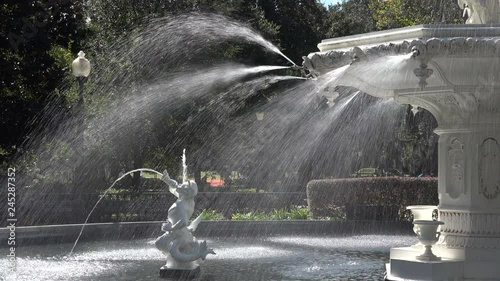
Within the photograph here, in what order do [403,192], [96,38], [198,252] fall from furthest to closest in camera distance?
[96,38]
[403,192]
[198,252]

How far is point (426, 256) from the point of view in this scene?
9172 millimetres

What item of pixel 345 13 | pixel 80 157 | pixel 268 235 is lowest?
pixel 268 235

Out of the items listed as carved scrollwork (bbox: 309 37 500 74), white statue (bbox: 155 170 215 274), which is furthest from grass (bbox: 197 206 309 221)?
carved scrollwork (bbox: 309 37 500 74)

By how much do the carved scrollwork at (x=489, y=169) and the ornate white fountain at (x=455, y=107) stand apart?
0.5 inches

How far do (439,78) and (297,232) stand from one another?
9564 mm

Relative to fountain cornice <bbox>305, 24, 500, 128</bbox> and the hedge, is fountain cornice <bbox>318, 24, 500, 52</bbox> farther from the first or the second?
the hedge

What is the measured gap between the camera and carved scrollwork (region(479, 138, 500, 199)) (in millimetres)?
9625

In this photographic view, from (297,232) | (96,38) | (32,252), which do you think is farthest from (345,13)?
(32,252)

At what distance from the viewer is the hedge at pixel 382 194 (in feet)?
70.3

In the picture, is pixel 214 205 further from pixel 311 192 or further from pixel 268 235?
pixel 268 235

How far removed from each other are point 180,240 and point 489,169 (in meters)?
3.86

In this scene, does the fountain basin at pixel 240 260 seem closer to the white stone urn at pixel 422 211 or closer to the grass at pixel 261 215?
the white stone urn at pixel 422 211

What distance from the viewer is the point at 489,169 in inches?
380

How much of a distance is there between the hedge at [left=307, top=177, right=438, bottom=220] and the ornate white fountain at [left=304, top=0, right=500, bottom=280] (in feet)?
36.1
